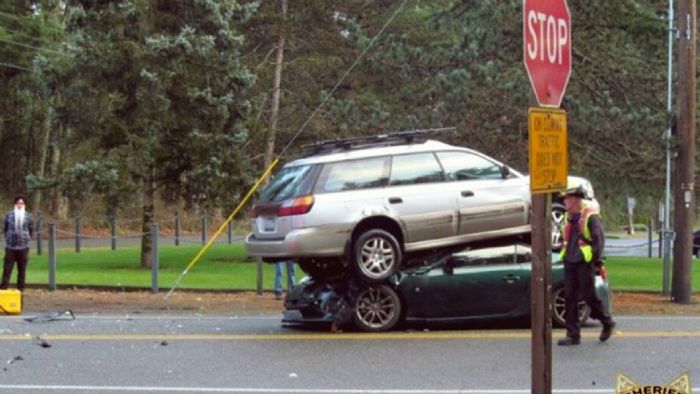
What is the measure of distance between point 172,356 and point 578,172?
520 inches

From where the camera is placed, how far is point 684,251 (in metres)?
17.1

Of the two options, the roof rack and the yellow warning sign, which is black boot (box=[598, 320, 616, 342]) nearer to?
the roof rack

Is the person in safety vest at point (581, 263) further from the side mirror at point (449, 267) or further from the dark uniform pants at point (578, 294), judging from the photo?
the side mirror at point (449, 267)

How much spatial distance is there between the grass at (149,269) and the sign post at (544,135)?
44.1 ft

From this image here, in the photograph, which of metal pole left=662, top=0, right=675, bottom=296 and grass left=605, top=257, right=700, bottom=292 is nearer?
metal pole left=662, top=0, right=675, bottom=296

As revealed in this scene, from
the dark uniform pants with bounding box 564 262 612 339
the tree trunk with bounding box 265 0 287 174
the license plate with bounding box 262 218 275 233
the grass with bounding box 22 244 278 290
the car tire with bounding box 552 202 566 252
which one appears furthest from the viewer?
the tree trunk with bounding box 265 0 287 174

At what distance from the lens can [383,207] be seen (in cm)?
1188

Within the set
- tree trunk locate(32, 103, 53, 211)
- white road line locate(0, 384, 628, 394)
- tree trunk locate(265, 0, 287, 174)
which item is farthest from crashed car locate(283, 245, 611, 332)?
tree trunk locate(32, 103, 53, 211)

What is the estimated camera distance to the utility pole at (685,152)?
54.7 ft

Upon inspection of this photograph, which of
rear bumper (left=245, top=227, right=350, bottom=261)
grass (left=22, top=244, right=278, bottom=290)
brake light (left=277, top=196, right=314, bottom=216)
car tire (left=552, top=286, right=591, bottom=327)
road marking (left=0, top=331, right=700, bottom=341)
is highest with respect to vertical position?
brake light (left=277, top=196, right=314, bottom=216)

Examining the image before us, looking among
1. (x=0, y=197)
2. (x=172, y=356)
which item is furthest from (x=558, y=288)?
(x=0, y=197)

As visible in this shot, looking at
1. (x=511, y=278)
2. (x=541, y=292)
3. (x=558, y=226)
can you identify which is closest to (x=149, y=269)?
(x=558, y=226)

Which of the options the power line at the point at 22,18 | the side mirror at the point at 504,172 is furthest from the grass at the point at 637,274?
the power line at the point at 22,18

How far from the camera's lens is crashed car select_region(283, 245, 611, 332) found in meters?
11.9
